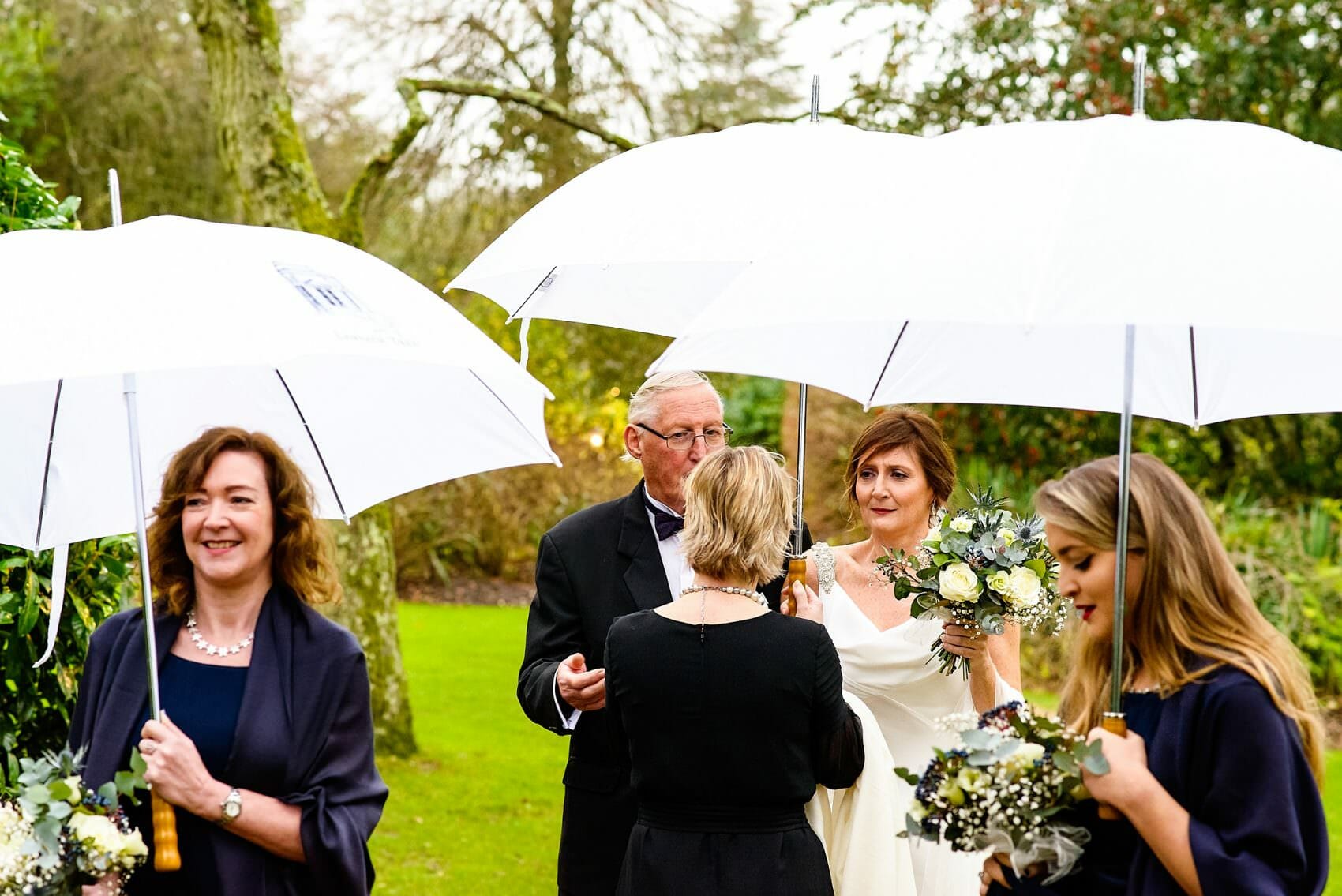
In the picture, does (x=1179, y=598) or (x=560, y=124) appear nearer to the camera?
(x=1179, y=598)

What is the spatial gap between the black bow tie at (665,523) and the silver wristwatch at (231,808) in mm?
1414

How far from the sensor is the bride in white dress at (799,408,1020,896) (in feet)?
13.5

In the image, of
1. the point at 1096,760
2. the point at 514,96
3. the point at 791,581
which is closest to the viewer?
the point at 1096,760

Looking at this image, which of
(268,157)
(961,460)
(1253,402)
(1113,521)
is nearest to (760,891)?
(1113,521)

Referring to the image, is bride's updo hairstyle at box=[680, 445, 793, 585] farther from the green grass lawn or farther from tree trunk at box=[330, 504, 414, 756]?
tree trunk at box=[330, 504, 414, 756]

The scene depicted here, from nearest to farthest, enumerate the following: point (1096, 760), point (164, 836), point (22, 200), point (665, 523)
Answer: point (1096, 760) → point (164, 836) → point (665, 523) → point (22, 200)

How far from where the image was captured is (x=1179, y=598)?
8.43 ft

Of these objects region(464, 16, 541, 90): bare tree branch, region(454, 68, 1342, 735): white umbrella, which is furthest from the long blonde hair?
region(464, 16, 541, 90): bare tree branch

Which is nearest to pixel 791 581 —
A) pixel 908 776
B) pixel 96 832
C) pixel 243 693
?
pixel 908 776

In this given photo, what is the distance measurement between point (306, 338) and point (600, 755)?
1.59m

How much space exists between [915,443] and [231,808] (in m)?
2.22

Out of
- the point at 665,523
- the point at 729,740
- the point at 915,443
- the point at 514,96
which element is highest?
the point at 514,96

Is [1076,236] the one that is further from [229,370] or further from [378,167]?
[378,167]

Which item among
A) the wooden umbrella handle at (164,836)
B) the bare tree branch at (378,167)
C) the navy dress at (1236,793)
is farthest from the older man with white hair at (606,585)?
the bare tree branch at (378,167)
